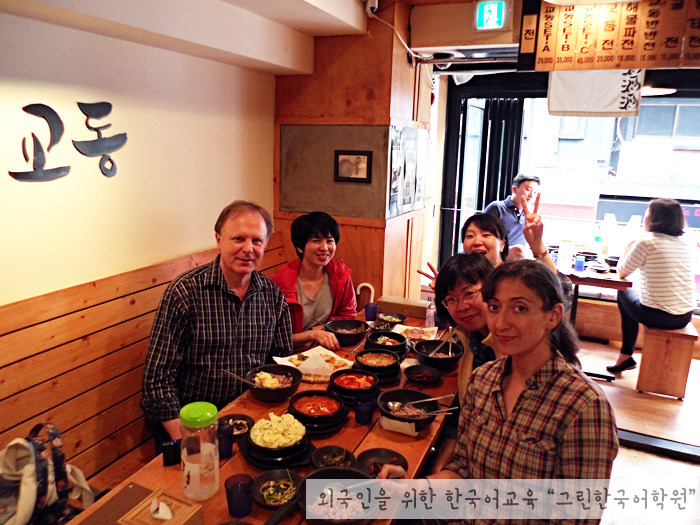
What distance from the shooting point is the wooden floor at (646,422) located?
10.5 feet

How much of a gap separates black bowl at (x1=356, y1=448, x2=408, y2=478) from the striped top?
3662 millimetres

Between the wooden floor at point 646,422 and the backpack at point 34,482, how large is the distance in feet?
8.85

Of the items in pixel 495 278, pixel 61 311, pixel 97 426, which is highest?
pixel 495 278

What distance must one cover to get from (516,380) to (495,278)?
13.1 inches

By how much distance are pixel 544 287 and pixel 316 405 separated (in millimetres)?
966

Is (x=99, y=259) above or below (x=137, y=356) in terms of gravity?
above

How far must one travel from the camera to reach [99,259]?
267 cm

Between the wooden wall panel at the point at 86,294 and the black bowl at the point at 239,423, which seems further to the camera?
the wooden wall panel at the point at 86,294

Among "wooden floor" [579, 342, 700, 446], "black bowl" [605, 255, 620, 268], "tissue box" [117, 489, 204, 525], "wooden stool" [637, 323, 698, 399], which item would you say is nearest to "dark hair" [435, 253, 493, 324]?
"tissue box" [117, 489, 204, 525]

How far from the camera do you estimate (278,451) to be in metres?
1.62

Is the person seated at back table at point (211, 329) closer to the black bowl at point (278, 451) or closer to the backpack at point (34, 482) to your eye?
the backpack at point (34, 482)

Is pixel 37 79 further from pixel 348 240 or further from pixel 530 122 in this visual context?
pixel 530 122

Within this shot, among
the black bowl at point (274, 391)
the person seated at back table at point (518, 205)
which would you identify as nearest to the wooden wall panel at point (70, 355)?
the black bowl at point (274, 391)

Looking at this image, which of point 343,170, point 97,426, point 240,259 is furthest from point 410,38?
point 97,426
